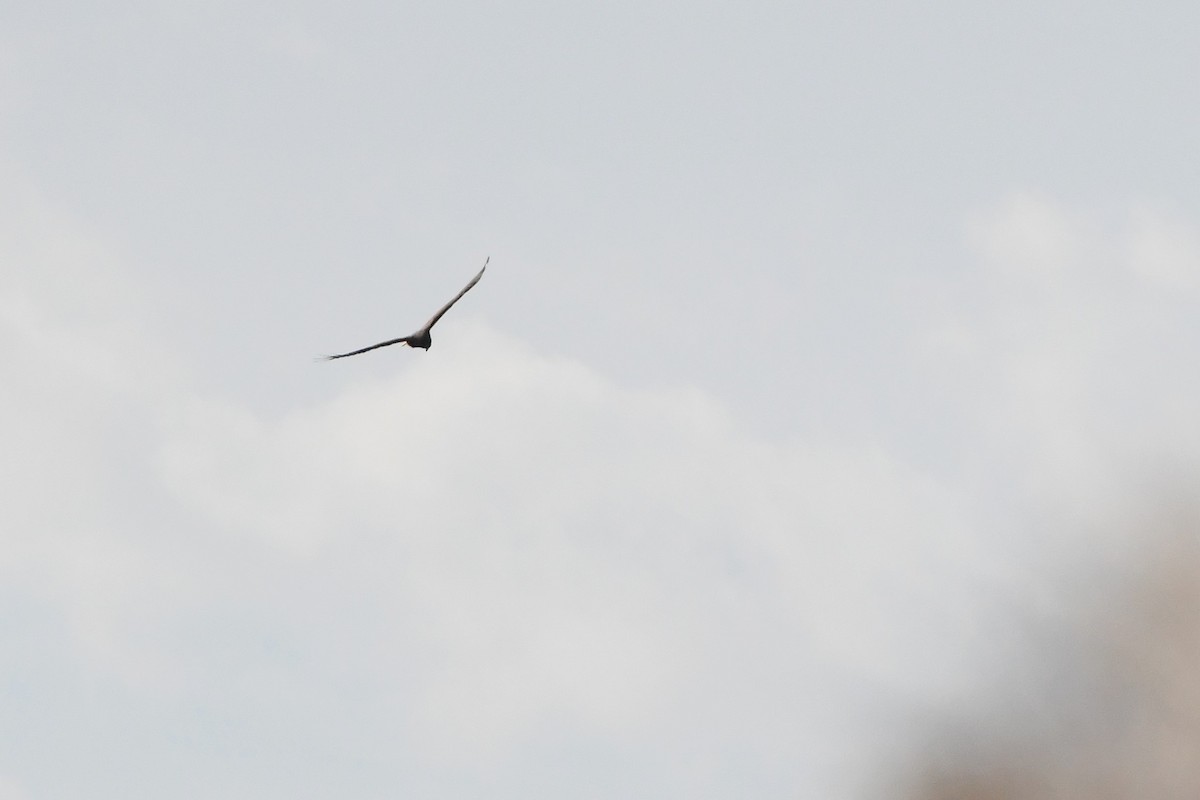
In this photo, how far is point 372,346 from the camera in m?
20.1

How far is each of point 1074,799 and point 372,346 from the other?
28.8 meters

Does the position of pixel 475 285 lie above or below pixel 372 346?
above

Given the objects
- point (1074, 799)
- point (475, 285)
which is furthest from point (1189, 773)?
point (475, 285)

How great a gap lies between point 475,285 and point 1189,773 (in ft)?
96.5

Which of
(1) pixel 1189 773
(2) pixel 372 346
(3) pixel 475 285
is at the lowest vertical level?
(2) pixel 372 346

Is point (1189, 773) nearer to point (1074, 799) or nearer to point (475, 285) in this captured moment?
point (1074, 799)

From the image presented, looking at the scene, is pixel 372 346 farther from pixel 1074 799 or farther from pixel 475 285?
pixel 1074 799

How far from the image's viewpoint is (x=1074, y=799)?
35.4 meters

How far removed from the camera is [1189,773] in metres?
34.6

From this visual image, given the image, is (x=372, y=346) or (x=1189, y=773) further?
(x=1189, y=773)

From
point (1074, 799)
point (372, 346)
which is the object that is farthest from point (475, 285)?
point (1074, 799)

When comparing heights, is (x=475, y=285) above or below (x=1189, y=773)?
below

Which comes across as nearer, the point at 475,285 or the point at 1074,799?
the point at 475,285

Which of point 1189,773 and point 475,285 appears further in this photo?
point 1189,773
